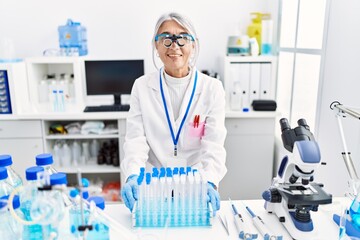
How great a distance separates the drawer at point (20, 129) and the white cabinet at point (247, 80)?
64.0 inches

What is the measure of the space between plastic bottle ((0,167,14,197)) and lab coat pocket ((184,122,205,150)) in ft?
2.97

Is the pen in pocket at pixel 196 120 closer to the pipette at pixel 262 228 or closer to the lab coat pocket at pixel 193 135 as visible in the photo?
the lab coat pocket at pixel 193 135

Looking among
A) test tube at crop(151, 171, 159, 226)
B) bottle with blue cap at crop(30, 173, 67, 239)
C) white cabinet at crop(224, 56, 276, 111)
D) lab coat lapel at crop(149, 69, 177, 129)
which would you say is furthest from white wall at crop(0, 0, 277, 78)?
bottle with blue cap at crop(30, 173, 67, 239)

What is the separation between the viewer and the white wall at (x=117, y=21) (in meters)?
2.99

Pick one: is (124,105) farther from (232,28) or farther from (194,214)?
(194,214)

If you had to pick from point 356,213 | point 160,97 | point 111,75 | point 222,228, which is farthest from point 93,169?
point 356,213

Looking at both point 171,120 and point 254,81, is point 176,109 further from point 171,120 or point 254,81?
point 254,81

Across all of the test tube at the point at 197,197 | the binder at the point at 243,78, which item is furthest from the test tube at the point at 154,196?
the binder at the point at 243,78

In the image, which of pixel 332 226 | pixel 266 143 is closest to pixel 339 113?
pixel 332 226

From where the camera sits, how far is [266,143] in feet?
8.68

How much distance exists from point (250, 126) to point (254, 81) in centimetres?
42

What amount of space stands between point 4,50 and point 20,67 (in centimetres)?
40

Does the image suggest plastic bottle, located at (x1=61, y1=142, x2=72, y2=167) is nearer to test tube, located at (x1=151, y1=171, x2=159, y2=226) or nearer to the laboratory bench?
the laboratory bench

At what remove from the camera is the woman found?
159 cm
